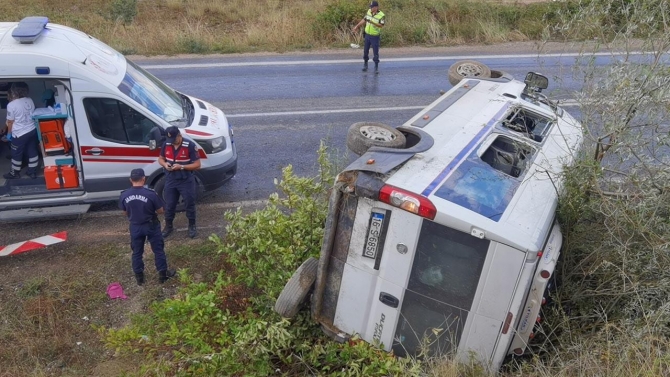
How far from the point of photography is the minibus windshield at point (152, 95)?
319 inches

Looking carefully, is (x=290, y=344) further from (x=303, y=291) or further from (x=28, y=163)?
(x=28, y=163)

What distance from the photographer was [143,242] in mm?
6777

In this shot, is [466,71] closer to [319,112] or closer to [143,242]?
[319,112]

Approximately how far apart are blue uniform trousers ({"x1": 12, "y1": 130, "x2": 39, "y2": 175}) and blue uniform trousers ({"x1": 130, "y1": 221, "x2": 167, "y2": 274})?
8.24ft

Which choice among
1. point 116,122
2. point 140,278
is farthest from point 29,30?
point 140,278

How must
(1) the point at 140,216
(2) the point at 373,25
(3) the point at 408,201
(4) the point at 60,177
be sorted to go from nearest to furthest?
(3) the point at 408,201, (1) the point at 140,216, (4) the point at 60,177, (2) the point at 373,25

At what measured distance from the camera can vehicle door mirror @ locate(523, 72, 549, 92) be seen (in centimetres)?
751

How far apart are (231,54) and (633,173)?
41.6 feet

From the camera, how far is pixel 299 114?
39.4 feet

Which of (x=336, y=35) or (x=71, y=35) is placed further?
(x=336, y=35)

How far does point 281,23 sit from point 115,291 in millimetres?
12559

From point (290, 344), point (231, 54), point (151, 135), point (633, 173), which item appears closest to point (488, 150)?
point (633, 173)

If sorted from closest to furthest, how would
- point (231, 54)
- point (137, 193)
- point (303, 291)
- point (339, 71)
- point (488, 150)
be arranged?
point (303, 291)
point (488, 150)
point (137, 193)
point (339, 71)
point (231, 54)

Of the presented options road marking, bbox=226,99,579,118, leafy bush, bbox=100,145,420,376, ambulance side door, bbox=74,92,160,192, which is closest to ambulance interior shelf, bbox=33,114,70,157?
ambulance side door, bbox=74,92,160,192
